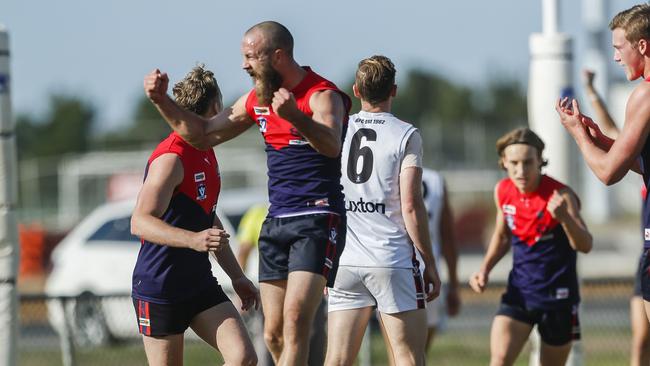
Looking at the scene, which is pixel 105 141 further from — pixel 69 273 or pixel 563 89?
pixel 563 89

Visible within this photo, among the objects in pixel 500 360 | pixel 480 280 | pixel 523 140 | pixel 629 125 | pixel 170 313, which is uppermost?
pixel 629 125

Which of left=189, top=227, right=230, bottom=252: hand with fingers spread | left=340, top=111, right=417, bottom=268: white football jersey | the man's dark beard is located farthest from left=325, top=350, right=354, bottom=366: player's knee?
the man's dark beard

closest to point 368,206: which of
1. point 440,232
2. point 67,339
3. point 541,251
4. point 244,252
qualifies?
point 541,251

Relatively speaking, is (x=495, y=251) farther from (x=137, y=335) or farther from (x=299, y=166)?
(x=137, y=335)

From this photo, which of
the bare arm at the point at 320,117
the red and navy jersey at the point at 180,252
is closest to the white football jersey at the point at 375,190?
the bare arm at the point at 320,117

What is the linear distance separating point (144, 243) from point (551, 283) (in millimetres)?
3222

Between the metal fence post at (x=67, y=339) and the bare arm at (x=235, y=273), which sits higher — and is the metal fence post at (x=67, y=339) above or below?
below

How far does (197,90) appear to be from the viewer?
7.12 meters

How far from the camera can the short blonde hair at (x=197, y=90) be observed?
7.12m

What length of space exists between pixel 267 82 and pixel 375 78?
3.61 ft

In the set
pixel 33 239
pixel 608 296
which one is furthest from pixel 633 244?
pixel 608 296

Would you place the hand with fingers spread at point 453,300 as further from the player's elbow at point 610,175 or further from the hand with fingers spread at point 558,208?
the player's elbow at point 610,175

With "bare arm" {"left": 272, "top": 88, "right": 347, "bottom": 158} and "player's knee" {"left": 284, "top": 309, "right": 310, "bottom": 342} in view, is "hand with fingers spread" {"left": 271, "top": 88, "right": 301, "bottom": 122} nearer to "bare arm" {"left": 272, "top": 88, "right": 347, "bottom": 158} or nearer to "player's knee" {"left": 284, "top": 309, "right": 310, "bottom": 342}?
"bare arm" {"left": 272, "top": 88, "right": 347, "bottom": 158}

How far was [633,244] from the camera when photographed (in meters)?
38.8
